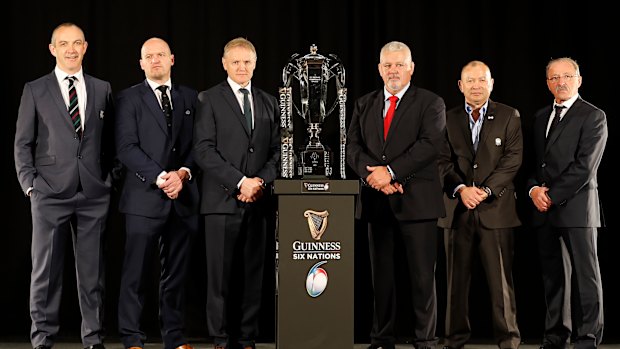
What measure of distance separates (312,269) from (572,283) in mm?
1721

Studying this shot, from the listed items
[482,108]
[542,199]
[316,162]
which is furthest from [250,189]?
[542,199]

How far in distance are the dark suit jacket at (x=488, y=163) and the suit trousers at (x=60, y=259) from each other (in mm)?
2099

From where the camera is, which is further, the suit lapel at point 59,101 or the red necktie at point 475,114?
the red necktie at point 475,114

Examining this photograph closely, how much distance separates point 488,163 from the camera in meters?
4.98

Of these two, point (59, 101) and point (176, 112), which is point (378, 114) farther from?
point (59, 101)

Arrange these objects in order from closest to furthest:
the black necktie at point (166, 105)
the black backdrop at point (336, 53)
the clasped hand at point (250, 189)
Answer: the clasped hand at point (250, 189)
the black necktie at point (166, 105)
the black backdrop at point (336, 53)

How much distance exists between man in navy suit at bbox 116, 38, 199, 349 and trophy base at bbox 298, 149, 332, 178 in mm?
761

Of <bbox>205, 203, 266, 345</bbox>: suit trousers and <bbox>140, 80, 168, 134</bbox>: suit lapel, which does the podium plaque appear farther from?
<bbox>140, 80, 168, 134</bbox>: suit lapel

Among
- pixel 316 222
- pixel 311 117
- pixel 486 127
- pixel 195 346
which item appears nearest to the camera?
pixel 316 222

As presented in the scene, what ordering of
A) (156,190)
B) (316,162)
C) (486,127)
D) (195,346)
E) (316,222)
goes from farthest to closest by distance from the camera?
(195,346), (486,127), (156,190), (316,162), (316,222)

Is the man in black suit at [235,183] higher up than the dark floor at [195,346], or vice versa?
the man in black suit at [235,183]

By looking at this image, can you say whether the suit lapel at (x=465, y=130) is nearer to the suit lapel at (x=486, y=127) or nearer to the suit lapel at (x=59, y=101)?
the suit lapel at (x=486, y=127)

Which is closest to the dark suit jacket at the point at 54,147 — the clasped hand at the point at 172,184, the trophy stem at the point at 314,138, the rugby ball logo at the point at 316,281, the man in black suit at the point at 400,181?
the clasped hand at the point at 172,184

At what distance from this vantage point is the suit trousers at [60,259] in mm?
4785
